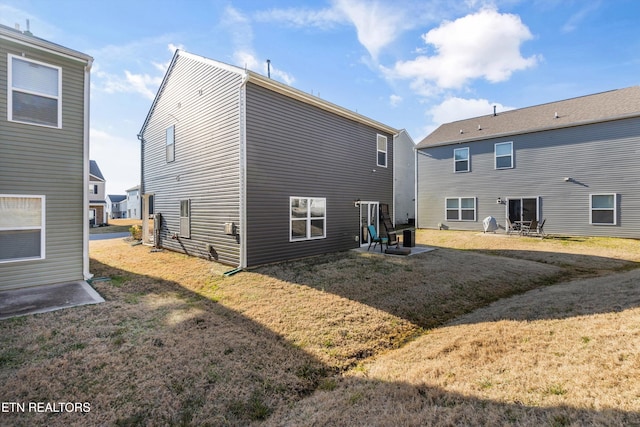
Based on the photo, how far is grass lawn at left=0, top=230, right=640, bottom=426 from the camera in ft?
8.97

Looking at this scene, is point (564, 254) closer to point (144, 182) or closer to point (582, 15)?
point (582, 15)

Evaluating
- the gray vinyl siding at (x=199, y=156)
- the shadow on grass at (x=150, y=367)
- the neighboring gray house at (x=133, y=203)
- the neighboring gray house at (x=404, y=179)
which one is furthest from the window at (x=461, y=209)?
the neighboring gray house at (x=133, y=203)

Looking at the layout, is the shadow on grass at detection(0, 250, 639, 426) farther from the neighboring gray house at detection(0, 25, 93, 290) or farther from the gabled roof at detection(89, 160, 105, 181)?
the gabled roof at detection(89, 160, 105, 181)

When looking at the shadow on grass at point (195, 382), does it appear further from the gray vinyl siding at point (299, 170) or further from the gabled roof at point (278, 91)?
the gabled roof at point (278, 91)

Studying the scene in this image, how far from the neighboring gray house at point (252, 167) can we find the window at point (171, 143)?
1.6 inches

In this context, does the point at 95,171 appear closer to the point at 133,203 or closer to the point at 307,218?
the point at 133,203

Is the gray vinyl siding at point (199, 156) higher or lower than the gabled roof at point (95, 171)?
lower

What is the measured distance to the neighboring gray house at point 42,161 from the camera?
6.08 metres

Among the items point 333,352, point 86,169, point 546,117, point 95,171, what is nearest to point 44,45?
point 86,169

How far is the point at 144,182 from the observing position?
13.6 m

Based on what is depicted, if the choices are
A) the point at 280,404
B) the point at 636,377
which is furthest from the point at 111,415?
the point at 636,377

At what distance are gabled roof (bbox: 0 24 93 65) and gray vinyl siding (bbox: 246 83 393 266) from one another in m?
3.92

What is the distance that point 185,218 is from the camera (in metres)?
10.7

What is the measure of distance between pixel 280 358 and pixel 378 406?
1.68 meters
